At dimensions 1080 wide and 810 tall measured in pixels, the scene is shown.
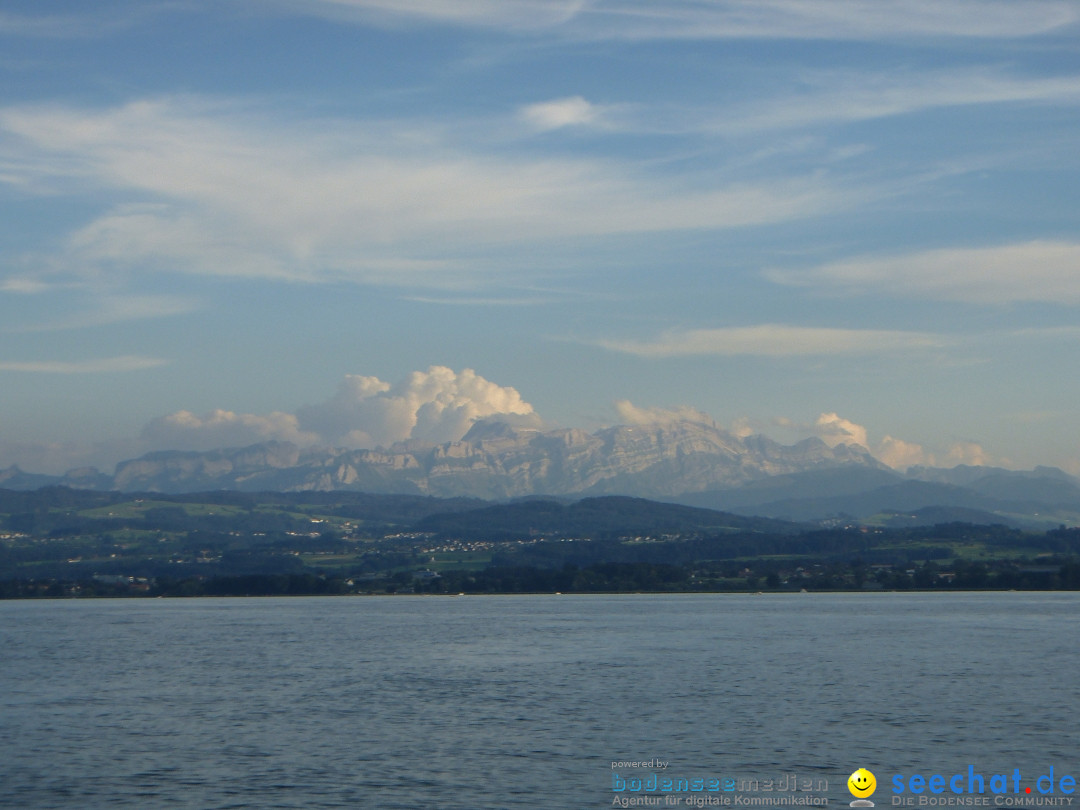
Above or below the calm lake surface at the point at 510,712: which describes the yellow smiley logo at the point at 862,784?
above

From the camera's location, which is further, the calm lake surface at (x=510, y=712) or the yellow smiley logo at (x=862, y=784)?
the calm lake surface at (x=510, y=712)

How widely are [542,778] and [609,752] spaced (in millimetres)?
6113

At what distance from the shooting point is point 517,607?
644ft

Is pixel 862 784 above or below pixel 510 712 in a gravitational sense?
above

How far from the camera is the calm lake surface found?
4800cm

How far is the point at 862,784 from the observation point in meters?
45.1

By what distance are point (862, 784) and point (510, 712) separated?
25534 mm

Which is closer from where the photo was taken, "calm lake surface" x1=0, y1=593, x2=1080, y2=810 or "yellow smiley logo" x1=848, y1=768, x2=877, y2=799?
"yellow smiley logo" x1=848, y1=768, x2=877, y2=799

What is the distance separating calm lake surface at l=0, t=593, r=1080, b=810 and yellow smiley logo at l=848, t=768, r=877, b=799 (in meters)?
0.53

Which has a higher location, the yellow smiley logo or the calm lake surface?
the yellow smiley logo

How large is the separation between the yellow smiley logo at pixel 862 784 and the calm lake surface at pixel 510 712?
0.53 metres

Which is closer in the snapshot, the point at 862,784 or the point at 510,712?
the point at 862,784

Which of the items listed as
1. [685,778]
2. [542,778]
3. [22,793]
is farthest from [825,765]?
[22,793]

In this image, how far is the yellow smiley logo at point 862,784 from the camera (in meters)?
43.9
